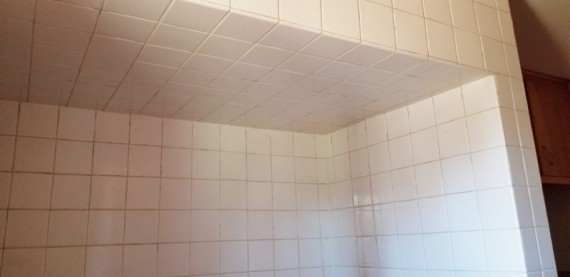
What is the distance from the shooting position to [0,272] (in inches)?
53.2

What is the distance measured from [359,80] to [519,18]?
0.79 m

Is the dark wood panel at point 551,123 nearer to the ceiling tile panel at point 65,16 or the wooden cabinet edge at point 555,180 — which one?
the wooden cabinet edge at point 555,180

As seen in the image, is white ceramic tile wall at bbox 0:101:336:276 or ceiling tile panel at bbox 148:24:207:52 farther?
white ceramic tile wall at bbox 0:101:336:276

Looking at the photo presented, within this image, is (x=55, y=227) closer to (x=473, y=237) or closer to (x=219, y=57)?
(x=219, y=57)

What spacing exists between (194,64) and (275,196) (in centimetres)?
90

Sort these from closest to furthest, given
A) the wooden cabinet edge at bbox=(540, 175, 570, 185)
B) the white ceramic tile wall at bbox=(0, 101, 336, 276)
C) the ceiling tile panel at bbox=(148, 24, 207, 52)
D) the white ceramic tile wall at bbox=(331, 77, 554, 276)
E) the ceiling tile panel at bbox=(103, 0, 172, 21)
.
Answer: the ceiling tile panel at bbox=(103, 0, 172, 21)
the ceiling tile panel at bbox=(148, 24, 207, 52)
the white ceramic tile wall at bbox=(331, 77, 554, 276)
the white ceramic tile wall at bbox=(0, 101, 336, 276)
the wooden cabinet edge at bbox=(540, 175, 570, 185)

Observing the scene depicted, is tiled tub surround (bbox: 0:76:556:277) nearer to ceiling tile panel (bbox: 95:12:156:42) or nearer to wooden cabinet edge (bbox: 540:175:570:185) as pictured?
wooden cabinet edge (bbox: 540:175:570:185)

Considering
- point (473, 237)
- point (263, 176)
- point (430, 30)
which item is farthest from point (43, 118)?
point (473, 237)

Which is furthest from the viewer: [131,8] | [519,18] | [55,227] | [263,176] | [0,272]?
[263,176]

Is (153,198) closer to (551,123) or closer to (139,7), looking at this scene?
(139,7)

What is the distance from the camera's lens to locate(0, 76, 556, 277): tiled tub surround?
54.6 inches

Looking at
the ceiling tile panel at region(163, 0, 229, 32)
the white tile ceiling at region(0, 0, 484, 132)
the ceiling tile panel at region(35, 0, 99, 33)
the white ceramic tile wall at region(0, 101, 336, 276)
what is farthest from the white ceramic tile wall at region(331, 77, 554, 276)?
the ceiling tile panel at region(35, 0, 99, 33)

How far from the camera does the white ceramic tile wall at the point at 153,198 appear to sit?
1449 mm

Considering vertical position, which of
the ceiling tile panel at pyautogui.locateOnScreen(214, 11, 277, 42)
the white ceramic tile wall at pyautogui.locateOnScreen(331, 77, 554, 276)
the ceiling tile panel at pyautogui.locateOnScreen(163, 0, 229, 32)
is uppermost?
the ceiling tile panel at pyautogui.locateOnScreen(163, 0, 229, 32)
